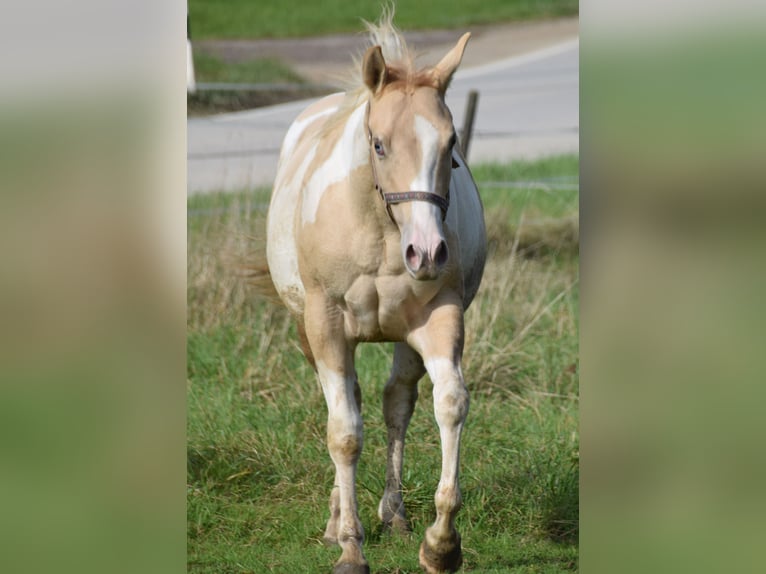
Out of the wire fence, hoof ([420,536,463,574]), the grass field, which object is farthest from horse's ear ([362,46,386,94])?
the wire fence

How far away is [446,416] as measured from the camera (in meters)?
3.71

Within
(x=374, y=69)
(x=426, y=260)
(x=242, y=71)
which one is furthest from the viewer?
(x=242, y=71)

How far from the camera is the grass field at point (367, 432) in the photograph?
4586mm

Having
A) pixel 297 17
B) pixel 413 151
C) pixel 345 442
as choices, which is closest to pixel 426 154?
pixel 413 151

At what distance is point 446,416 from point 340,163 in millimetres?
1067

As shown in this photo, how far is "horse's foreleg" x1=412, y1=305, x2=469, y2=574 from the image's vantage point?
3.70m

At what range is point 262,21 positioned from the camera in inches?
489

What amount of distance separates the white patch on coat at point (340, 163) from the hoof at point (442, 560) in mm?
1373

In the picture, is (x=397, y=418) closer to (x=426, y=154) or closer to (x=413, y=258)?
(x=413, y=258)

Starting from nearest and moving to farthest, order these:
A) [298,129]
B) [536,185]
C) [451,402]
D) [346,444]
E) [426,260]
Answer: [426,260], [451,402], [346,444], [298,129], [536,185]
